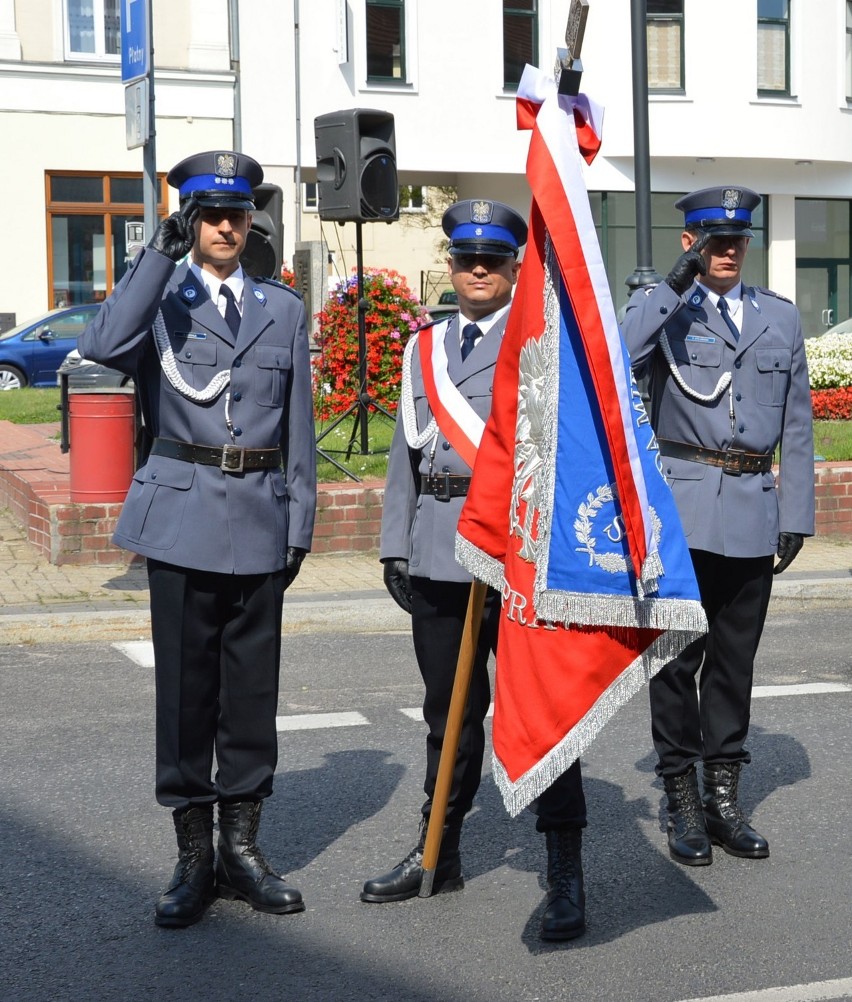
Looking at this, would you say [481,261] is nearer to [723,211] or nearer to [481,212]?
[481,212]

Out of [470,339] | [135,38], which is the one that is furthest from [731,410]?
[135,38]

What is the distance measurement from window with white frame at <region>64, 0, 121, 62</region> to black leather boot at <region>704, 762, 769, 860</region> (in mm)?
26378

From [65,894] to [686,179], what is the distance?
92.2 feet

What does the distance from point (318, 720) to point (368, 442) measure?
657cm

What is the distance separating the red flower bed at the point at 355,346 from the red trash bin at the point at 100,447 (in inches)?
147

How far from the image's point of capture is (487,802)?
5.77 metres

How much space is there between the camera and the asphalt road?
4.15 meters

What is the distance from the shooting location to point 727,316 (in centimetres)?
532

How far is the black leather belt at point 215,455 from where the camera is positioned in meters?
4.66

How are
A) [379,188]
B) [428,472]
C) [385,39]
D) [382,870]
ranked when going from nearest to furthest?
[428,472], [382,870], [379,188], [385,39]

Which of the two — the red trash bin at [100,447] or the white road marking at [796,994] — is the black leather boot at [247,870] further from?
the red trash bin at [100,447]

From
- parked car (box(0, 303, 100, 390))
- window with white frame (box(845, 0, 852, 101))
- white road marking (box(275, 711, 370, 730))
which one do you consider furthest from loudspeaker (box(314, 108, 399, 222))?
window with white frame (box(845, 0, 852, 101))

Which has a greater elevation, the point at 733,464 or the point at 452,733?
the point at 733,464

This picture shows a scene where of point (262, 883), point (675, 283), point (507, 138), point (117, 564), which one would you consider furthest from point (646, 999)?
point (507, 138)
